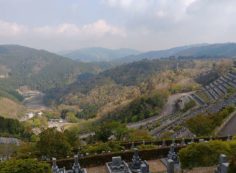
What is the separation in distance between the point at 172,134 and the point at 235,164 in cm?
3648

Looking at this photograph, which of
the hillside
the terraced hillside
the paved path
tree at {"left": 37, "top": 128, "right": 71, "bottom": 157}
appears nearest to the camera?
tree at {"left": 37, "top": 128, "right": 71, "bottom": 157}

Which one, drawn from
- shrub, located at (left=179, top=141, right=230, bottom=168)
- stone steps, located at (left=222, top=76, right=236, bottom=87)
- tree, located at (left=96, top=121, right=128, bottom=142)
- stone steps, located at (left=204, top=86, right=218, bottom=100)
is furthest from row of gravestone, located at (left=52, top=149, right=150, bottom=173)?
stone steps, located at (left=222, top=76, right=236, bottom=87)

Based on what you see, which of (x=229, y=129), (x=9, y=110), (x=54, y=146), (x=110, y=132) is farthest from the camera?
(x=9, y=110)

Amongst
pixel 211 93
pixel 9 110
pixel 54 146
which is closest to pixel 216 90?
pixel 211 93

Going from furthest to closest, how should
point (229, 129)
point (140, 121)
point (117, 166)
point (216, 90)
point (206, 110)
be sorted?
point (140, 121), point (216, 90), point (206, 110), point (229, 129), point (117, 166)

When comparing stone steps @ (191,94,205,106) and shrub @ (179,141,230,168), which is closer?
shrub @ (179,141,230,168)

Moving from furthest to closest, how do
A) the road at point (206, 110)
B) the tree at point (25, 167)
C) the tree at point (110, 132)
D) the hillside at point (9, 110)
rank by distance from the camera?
the hillside at point (9, 110) → the road at point (206, 110) → the tree at point (110, 132) → the tree at point (25, 167)

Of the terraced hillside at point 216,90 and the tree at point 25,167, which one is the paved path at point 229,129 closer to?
the tree at point 25,167

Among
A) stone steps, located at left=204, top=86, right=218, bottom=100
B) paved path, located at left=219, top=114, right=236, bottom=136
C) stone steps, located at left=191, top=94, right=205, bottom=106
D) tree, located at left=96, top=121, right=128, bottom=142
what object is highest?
paved path, located at left=219, top=114, right=236, bottom=136

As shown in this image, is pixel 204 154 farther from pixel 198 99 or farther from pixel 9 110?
pixel 9 110

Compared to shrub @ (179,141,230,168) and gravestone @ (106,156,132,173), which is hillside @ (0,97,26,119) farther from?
shrub @ (179,141,230,168)

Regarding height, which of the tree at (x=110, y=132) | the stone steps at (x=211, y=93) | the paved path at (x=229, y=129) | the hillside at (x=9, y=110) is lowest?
the hillside at (x=9, y=110)

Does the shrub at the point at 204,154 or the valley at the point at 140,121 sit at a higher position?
the shrub at the point at 204,154

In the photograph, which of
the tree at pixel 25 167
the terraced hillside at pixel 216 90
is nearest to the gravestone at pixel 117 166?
the tree at pixel 25 167
